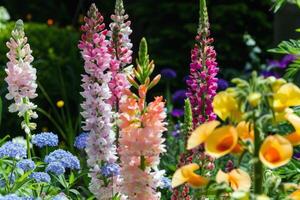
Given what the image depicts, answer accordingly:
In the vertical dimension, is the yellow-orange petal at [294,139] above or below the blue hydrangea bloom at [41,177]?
above

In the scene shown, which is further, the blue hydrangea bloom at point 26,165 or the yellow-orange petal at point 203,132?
the blue hydrangea bloom at point 26,165

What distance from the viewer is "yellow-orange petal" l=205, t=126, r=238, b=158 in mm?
2469

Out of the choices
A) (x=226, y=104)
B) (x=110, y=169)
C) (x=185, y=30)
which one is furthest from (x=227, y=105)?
(x=185, y=30)

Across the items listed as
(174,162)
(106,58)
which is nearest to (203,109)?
(106,58)

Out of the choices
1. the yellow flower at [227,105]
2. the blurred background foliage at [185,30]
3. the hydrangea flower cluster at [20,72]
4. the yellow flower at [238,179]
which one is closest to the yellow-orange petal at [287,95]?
the yellow flower at [227,105]

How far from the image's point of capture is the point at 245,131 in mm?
2639

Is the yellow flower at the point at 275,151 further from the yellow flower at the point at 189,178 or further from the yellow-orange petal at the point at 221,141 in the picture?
the yellow flower at the point at 189,178

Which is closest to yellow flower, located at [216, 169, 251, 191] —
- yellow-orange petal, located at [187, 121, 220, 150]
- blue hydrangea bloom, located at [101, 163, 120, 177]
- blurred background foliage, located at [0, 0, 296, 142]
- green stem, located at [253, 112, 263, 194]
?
green stem, located at [253, 112, 263, 194]

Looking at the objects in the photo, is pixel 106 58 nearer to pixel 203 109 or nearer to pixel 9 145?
pixel 203 109

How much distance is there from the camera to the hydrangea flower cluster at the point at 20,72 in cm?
420

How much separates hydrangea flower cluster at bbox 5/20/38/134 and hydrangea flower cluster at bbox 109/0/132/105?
486 millimetres

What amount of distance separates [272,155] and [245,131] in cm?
18

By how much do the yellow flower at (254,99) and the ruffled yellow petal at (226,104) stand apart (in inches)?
3.5

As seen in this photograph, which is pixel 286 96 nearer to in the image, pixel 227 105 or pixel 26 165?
pixel 227 105
